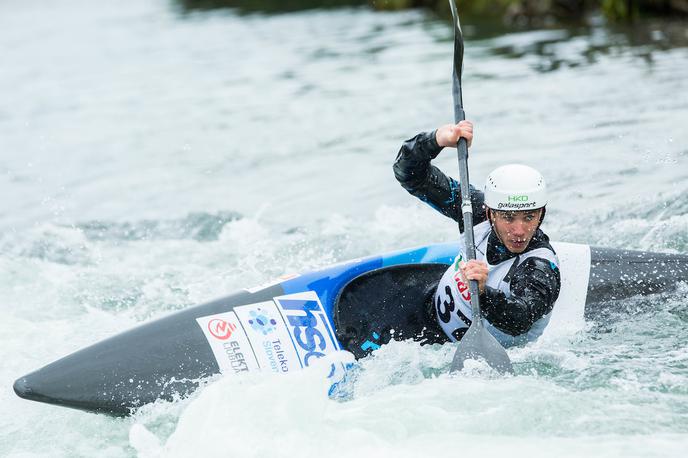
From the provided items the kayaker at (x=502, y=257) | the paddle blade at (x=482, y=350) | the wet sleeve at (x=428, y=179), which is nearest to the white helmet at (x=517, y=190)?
the kayaker at (x=502, y=257)

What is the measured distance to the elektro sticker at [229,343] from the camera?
4734 mm

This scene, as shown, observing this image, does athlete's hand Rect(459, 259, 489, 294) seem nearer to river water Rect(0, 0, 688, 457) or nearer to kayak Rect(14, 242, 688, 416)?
river water Rect(0, 0, 688, 457)

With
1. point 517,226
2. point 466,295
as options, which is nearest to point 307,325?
point 466,295

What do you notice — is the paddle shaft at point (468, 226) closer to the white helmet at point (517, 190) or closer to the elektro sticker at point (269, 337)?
the white helmet at point (517, 190)

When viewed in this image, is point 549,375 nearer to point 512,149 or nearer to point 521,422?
point 521,422

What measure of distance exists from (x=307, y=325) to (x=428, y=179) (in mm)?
1069

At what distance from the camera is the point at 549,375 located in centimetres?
467

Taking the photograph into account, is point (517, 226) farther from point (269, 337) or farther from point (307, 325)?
point (269, 337)

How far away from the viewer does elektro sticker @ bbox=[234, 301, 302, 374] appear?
15.6ft

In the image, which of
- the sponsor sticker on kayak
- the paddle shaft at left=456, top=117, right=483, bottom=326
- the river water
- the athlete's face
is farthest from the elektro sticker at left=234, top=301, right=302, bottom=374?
the athlete's face

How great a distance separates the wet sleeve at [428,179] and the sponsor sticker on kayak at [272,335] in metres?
0.87

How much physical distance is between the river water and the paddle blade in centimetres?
9

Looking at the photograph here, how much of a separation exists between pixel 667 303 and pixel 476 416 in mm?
1685

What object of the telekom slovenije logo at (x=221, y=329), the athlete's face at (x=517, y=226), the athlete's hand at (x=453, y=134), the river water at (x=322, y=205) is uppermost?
the athlete's hand at (x=453, y=134)
